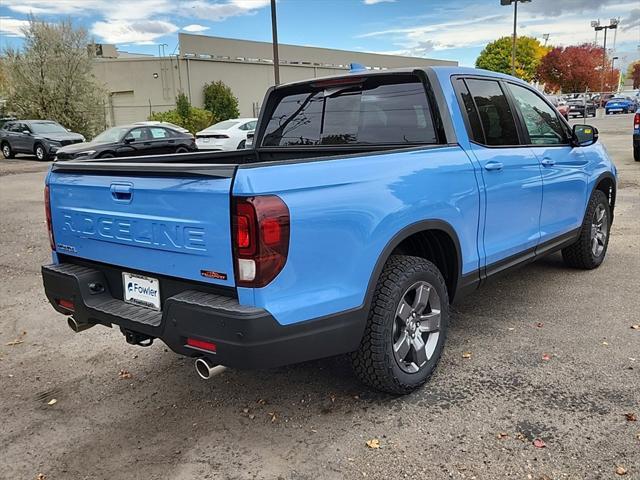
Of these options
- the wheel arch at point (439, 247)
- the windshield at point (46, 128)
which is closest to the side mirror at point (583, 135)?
the wheel arch at point (439, 247)

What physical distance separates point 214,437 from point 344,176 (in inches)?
61.1

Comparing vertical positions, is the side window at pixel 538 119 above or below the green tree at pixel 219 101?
below

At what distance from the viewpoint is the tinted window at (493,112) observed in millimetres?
4168

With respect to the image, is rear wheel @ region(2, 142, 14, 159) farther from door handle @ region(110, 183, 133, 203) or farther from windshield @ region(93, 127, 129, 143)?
door handle @ region(110, 183, 133, 203)

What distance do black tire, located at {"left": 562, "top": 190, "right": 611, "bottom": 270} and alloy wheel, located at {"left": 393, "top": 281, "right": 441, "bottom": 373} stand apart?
8.74 feet

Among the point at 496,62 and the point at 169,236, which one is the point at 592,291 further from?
the point at 496,62

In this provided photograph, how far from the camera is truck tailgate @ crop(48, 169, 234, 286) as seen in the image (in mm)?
2660

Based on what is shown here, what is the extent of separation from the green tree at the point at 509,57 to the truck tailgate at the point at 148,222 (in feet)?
251

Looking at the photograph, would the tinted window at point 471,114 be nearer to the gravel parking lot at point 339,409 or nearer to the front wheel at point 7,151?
the gravel parking lot at point 339,409

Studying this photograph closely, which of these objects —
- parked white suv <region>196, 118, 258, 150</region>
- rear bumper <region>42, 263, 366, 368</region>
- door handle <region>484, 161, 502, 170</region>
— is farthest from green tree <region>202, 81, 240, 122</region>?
rear bumper <region>42, 263, 366, 368</region>

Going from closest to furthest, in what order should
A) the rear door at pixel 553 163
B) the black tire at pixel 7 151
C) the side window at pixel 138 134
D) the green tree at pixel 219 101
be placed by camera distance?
1. the rear door at pixel 553 163
2. the side window at pixel 138 134
3. the black tire at pixel 7 151
4. the green tree at pixel 219 101

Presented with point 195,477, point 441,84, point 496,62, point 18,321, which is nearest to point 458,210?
point 441,84

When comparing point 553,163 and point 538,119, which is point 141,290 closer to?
point 553,163

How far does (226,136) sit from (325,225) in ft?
59.0
